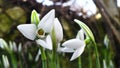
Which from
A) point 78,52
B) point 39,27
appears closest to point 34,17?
point 39,27

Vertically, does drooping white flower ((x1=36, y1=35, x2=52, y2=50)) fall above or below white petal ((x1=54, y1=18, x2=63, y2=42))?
below

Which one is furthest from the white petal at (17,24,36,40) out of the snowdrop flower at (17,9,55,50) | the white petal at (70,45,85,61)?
the white petal at (70,45,85,61)

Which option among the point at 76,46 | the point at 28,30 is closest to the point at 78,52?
the point at 76,46

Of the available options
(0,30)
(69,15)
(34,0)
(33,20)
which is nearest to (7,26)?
(0,30)

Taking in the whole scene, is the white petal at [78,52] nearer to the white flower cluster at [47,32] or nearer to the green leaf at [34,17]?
the white flower cluster at [47,32]

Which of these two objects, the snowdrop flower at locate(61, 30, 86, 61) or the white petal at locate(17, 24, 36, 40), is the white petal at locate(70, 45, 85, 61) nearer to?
the snowdrop flower at locate(61, 30, 86, 61)

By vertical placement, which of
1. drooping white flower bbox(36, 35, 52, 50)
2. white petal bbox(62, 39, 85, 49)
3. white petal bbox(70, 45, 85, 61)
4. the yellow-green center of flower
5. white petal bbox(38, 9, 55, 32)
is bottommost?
white petal bbox(70, 45, 85, 61)

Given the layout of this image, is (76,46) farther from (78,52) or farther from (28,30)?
(28,30)

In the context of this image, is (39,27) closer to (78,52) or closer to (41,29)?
(41,29)
